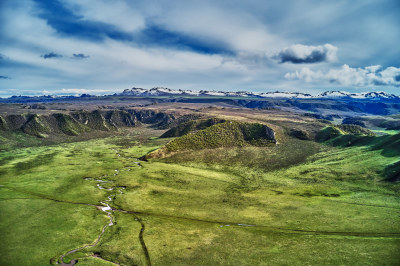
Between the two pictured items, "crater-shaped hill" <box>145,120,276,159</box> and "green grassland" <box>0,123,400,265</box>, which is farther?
"crater-shaped hill" <box>145,120,276,159</box>

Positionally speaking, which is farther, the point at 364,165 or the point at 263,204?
the point at 364,165

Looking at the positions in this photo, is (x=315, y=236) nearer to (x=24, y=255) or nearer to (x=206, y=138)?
(x=24, y=255)

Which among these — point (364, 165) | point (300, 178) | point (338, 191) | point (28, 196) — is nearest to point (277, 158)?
point (300, 178)

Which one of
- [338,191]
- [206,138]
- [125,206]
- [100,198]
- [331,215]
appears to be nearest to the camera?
[331,215]

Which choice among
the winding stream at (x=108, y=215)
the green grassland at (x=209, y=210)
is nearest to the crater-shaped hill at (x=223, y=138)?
the green grassland at (x=209, y=210)

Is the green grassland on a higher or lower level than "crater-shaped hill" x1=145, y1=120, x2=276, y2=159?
lower

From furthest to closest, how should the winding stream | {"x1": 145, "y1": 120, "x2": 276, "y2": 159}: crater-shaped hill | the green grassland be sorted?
{"x1": 145, "y1": 120, "x2": 276, "y2": 159}: crater-shaped hill
the green grassland
the winding stream

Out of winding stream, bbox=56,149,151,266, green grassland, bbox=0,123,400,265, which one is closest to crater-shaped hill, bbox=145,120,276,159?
green grassland, bbox=0,123,400,265

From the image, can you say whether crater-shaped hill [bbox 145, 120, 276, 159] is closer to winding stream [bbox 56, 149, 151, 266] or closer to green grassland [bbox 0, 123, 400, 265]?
green grassland [bbox 0, 123, 400, 265]
